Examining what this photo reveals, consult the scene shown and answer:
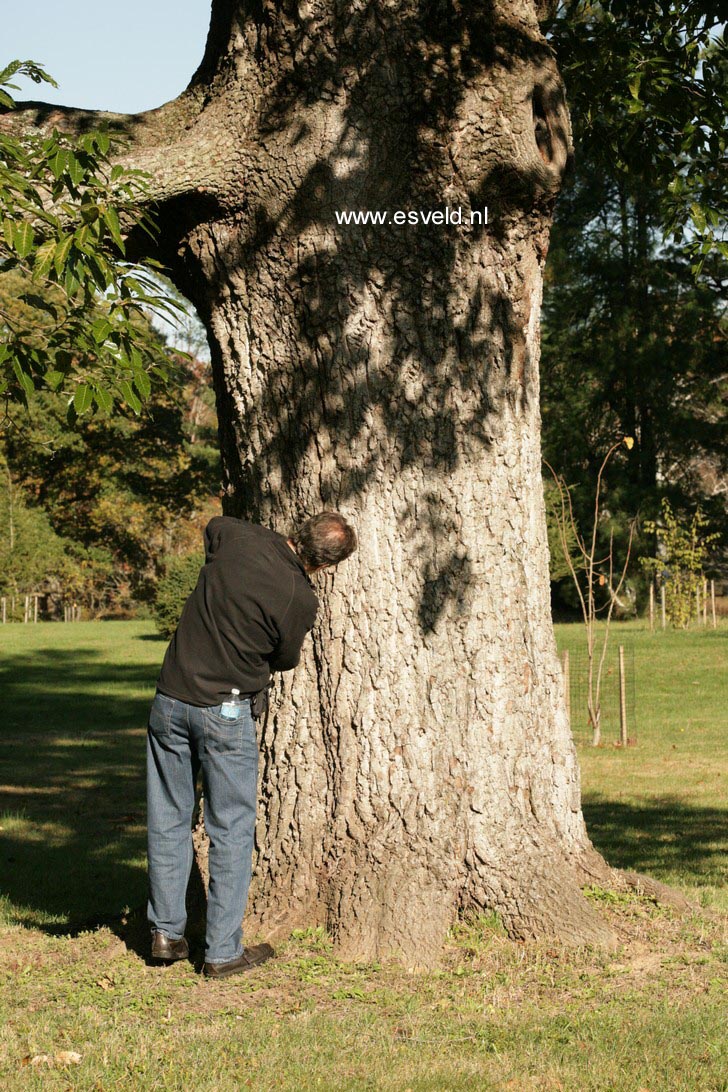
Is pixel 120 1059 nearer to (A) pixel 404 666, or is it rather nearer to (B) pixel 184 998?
(B) pixel 184 998

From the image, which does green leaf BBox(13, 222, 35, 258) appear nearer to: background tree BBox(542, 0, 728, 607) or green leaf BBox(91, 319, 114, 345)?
green leaf BBox(91, 319, 114, 345)

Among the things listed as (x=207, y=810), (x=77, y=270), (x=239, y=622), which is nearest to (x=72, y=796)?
(x=207, y=810)

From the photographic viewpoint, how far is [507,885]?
497 centimetres

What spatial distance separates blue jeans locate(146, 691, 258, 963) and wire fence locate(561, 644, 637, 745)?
7.00 m

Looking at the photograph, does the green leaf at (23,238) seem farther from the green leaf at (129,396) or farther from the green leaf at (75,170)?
the green leaf at (129,396)

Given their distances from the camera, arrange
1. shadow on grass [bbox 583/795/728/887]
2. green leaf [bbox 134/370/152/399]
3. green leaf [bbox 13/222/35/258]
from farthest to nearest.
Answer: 1. shadow on grass [bbox 583/795/728/887]
2. green leaf [bbox 134/370/152/399]
3. green leaf [bbox 13/222/35/258]

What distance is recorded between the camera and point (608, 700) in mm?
16750

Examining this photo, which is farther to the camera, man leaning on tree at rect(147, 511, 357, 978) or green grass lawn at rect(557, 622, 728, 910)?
green grass lawn at rect(557, 622, 728, 910)

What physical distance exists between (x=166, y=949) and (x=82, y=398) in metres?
2.30

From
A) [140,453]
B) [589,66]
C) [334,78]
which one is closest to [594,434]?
[140,453]

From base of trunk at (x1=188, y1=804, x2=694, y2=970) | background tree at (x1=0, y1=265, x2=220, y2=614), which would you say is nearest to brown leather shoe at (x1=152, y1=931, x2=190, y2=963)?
base of trunk at (x1=188, y1=804, x2=694, y2=970)

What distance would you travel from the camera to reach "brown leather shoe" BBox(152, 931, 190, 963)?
187 inches

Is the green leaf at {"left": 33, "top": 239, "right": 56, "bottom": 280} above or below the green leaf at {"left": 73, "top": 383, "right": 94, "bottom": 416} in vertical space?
above

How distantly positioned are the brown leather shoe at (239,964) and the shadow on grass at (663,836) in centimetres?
310
